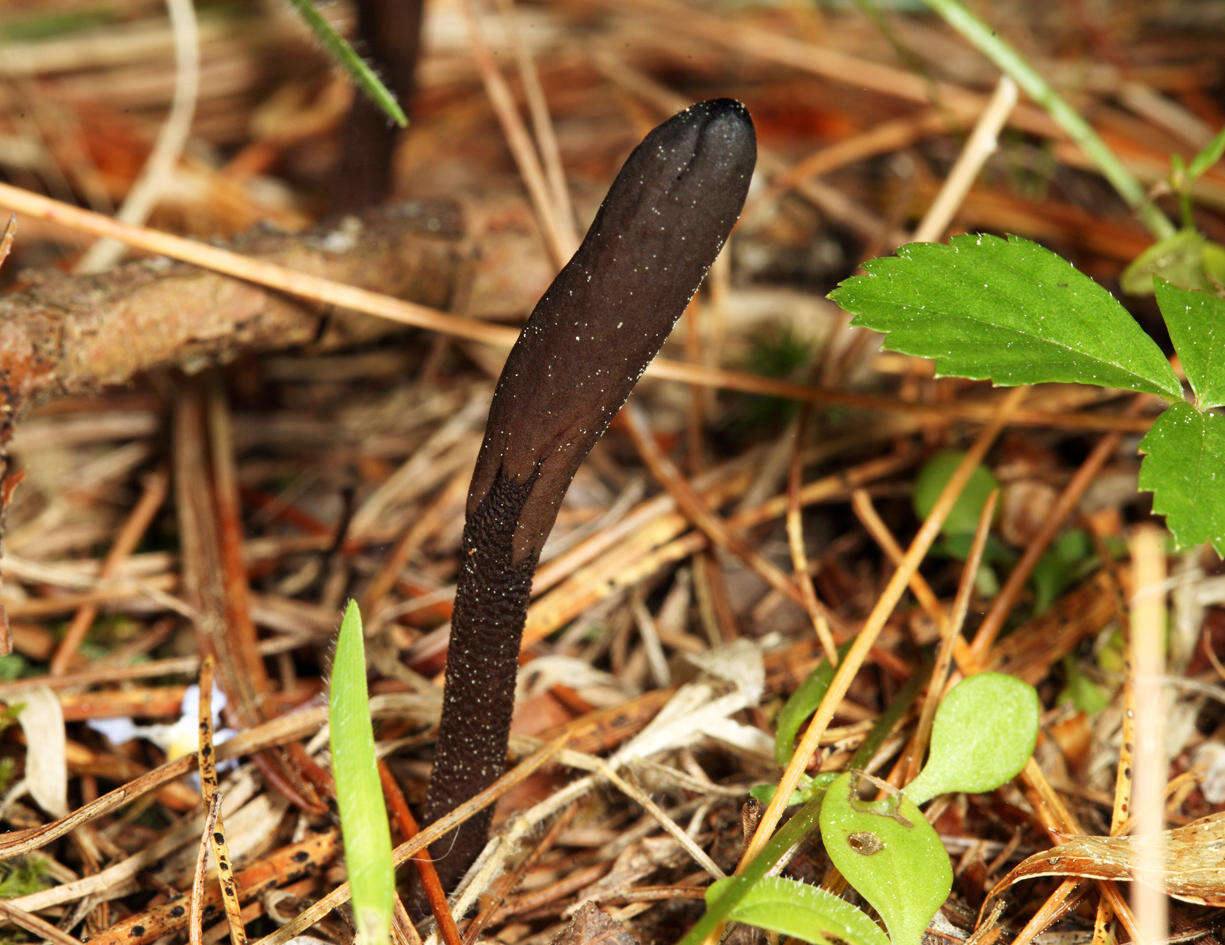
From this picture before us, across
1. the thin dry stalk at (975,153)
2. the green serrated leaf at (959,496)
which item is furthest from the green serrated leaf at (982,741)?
the thin dry stalk at (975,153)

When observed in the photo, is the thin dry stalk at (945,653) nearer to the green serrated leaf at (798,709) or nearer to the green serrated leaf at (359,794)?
the green serrated leaf at (798,709)

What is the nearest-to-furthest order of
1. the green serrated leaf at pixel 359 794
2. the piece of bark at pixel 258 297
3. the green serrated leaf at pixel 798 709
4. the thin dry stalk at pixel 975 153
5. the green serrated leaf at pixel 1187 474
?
the green serrated leaf at pixel 359 794 < the green serrated leaf at pixel 1187 474 < the green serrated leaf at pixel 798 709 < the piece of bark at pixel 258 297 < the thin dry stalk at pixel 975 153

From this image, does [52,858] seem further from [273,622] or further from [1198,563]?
[1198,563]

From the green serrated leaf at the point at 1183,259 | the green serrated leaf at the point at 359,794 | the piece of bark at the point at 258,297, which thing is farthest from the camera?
the green serrated leaf at the point at 1183,259

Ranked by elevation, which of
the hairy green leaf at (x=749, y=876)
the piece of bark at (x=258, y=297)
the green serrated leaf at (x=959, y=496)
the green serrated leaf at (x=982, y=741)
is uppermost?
the piece of bark at (x=258, y=297)

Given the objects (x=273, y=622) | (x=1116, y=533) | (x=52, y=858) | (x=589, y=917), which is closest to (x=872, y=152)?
(x=1116, y=533)

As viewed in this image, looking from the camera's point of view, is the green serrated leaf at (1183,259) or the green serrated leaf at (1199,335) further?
the green serrated leaf at (1183,259)

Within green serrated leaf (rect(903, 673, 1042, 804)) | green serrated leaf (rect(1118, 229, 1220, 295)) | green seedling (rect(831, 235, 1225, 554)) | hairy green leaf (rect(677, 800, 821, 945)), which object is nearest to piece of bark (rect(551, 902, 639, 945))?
hairy green leaf (rect(677, 800, 821, 945))

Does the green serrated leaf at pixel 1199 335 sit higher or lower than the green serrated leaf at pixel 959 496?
higher
